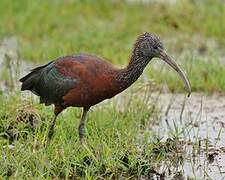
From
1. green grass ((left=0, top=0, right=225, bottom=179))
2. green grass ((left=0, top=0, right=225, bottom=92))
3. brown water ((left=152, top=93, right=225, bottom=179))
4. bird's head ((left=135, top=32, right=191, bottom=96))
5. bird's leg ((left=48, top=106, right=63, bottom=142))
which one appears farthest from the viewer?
green grass ((left=0, top=0, right=225, bottom=92))

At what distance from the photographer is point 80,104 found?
7008mm

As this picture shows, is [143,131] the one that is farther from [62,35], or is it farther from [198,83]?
[62,35]

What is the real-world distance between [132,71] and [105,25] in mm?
5057

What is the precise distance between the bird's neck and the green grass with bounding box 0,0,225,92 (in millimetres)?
3439

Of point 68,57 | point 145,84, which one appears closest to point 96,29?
point 145,84

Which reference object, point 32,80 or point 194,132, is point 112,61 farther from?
point 32,80

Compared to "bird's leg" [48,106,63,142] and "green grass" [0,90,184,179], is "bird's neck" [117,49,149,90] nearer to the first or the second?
"green grass" [0,90,184,179]

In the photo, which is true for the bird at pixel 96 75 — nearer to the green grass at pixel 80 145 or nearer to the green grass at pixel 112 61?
the green grass at pixel 80 145

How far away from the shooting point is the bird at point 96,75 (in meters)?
6.89

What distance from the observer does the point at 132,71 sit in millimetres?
6941

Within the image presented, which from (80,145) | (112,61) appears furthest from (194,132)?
(112,61)

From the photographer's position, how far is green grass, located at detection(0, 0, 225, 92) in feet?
35.9

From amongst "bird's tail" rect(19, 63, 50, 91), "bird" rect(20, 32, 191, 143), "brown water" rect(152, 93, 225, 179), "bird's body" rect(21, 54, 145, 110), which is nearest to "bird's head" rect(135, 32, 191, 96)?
"bird" rect(20, 32, 191, 143)

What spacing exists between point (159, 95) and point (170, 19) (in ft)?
10.5
